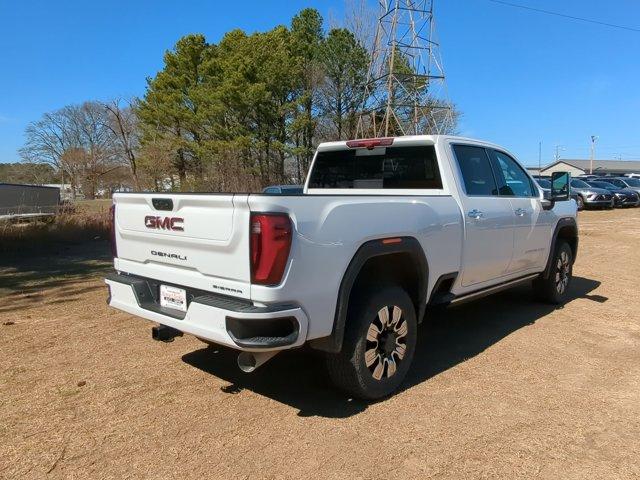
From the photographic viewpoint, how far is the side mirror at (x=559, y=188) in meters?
6.00

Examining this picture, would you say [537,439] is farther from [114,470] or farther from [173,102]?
[173,102]

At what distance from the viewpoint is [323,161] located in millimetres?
5531

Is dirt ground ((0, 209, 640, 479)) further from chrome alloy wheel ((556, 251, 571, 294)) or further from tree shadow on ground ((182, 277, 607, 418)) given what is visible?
chrome alloy wheel ((556, 251, 571, 294))

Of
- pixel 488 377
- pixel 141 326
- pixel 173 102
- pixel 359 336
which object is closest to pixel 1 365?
pixel 141 326

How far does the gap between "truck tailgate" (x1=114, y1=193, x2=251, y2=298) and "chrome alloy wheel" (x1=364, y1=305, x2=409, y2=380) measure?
1090 millimetres

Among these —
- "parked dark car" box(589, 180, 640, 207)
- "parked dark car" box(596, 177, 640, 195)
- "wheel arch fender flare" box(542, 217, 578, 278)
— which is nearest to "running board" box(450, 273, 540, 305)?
"wheel arch fender flare" box(542, 217, 578, 278)

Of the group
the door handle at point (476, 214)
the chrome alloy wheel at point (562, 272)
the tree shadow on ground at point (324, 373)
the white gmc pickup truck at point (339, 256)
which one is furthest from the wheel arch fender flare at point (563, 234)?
the door handle at point (476, 214)

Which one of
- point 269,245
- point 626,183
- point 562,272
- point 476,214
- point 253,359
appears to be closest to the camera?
point 269,245

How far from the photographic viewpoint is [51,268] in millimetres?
9094

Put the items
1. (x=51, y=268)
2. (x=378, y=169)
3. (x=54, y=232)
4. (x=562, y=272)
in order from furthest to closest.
→ (x=54, y=232) → (x=51, y=268) → (x=562, y=272) → (x=378, y=169)

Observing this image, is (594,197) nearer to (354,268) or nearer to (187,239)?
(354,268)

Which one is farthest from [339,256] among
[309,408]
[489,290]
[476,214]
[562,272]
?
[562,272]

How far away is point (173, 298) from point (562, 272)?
5.25 metres

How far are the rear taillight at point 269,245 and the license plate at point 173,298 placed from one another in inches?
29.0
